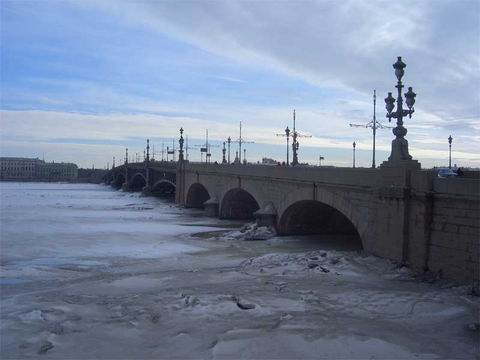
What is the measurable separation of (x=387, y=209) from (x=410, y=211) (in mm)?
1266

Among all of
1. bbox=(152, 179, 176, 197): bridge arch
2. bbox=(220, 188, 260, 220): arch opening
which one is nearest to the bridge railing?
bbox=(220, 188, 260, 220): arch opening

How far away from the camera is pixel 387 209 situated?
18297 mm

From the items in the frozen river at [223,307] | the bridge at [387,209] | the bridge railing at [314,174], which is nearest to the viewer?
the frozen river at [223,307]

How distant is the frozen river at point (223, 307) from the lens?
33.1 feet

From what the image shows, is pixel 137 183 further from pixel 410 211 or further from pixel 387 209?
pixel 410 211

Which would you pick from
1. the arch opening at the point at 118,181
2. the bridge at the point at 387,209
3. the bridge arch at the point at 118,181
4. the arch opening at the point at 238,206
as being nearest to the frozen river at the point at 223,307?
the bridge at the point at 387,209

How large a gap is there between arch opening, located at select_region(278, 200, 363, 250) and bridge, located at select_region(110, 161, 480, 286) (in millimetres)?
56

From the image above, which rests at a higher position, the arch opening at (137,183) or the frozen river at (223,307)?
the arch opening at (137,183)

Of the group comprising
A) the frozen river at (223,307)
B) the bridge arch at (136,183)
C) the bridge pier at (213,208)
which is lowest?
the frozen river at (223,307)

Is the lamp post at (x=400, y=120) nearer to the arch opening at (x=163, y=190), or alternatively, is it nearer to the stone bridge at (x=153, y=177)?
the stone bridge at (x=153, y=177)

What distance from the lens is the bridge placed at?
14.7 meters

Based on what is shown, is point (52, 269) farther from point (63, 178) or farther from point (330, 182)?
point (63, 178)

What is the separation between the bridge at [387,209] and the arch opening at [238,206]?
7.33 metres

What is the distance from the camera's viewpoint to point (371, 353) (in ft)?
32.3
